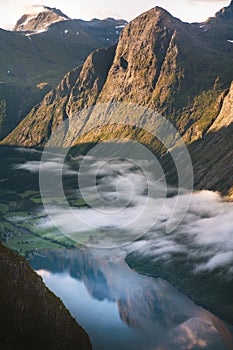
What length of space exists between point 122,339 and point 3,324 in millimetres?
91647

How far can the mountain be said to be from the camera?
119m

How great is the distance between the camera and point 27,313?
406ft

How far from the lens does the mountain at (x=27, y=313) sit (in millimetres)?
119000

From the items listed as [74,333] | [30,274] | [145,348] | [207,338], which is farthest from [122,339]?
[30,274]

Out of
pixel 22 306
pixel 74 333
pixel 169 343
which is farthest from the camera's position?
pixel 169 343

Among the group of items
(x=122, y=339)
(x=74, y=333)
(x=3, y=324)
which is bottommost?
(x=122, y=339)

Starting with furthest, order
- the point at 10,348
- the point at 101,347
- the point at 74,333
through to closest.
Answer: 1. the point at 101,347
2. the point at 74,333
3. the point at 10,348

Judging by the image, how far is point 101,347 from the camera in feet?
607

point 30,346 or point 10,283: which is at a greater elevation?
point 10,283

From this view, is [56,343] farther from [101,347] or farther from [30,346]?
[101,347]

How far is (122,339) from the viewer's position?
652 ft

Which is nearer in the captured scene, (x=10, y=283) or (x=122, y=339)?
(x=10, y=283)

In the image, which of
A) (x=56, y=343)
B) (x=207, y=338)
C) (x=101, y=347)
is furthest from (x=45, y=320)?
(x=207, y=338)

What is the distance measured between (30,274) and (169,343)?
92.3 meters
